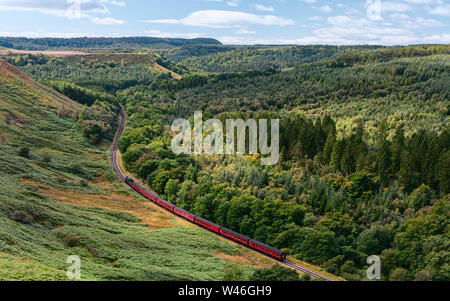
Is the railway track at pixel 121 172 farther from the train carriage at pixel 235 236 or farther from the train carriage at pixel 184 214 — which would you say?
the train carriage at pixel 184 214

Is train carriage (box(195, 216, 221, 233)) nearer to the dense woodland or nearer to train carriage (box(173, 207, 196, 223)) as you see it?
train carriage (box(173, 207, 196, 223))

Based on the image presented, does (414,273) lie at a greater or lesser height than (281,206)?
lesser

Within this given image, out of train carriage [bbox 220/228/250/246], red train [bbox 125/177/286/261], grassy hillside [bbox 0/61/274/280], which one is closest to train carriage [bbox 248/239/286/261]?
red train [bbox 125/177/286/261]

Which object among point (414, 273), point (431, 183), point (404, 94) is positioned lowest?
point (414, 273)

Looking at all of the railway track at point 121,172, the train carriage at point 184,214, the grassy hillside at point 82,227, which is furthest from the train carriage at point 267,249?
the train carriage at point 184,214

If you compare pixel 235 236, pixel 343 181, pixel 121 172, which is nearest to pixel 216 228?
pixel 235 236

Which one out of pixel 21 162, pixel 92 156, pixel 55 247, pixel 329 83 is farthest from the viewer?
pixel 329 83
